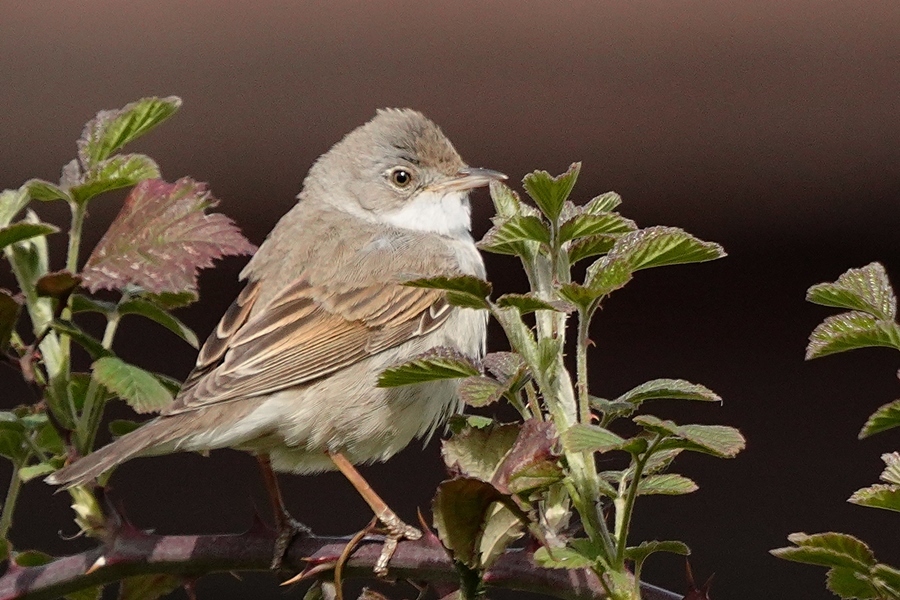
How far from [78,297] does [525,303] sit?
90 centimetres

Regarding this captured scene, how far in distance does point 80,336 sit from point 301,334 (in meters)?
1.37

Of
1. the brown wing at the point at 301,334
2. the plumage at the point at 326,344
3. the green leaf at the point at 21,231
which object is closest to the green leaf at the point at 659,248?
the green leaf at the point at 21,231

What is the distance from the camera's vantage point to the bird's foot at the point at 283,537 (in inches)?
73.9

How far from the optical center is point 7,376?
4.73 meters

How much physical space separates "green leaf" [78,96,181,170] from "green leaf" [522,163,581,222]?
75 centimetres

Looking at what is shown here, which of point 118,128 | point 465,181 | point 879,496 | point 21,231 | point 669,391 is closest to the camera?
point 879,496

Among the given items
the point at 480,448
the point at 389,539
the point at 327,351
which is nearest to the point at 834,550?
the point at 480,448

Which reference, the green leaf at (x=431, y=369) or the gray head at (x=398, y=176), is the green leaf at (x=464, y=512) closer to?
the green leaf at (x=431, y=369)

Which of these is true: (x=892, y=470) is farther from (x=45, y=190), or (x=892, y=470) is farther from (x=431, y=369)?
(x=45, y=190)

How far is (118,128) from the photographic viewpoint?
1.83 metres

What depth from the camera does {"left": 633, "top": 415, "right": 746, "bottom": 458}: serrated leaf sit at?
116cm

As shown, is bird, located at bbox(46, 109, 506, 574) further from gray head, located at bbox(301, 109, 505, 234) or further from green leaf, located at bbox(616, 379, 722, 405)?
green leaf, located at bbox(616, 379, 722, 405)

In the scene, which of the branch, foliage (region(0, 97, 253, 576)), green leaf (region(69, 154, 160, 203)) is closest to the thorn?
the branch

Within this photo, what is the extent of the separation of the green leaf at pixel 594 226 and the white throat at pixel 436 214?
261 centimetres
